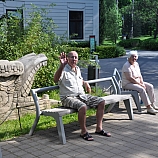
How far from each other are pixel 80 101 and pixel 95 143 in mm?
716

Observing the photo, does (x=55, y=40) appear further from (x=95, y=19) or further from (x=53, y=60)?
(x=95, y=19)

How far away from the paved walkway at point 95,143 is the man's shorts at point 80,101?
488 millimetres

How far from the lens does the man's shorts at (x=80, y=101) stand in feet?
16.8

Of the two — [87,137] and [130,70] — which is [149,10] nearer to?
[130,70]

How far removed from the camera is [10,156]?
4.44 metres

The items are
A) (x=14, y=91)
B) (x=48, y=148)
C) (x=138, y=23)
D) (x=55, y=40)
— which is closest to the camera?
(x=48, y=148)

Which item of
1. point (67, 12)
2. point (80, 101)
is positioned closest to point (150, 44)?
point (67, 12)

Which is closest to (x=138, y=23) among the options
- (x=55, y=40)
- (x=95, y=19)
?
(x=95, y=19)

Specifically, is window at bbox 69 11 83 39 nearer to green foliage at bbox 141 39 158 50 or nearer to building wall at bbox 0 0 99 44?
building wall at bbox 0 0 99 44

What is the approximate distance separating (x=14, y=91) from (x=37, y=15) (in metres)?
3.52

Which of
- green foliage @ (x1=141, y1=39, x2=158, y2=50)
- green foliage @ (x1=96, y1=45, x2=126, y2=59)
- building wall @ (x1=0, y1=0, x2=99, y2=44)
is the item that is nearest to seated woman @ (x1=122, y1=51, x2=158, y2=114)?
green foliage @ (x1=96, y1=45, x2=126, y2=59)

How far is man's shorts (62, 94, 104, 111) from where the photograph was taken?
16.8 ft

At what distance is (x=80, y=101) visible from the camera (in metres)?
5.23

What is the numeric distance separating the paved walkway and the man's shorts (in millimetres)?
488
